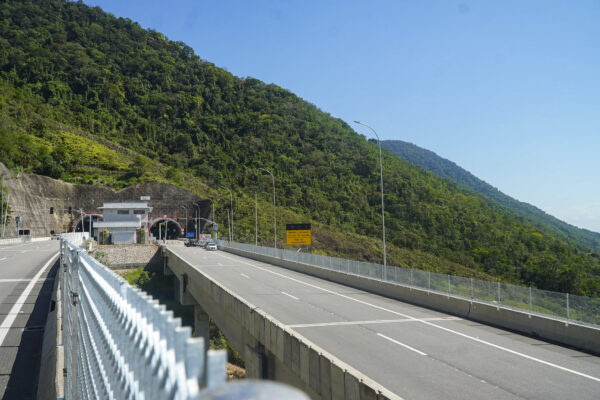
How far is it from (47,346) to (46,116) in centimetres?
14773

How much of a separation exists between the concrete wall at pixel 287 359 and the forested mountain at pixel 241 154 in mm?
70086

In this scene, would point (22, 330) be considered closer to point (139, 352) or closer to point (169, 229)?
point (139, 352)

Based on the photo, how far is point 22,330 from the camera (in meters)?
11.6

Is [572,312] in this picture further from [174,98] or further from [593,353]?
[174,98]

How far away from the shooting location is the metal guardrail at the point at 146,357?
3.53 ft

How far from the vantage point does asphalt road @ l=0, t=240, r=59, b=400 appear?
8.10 m

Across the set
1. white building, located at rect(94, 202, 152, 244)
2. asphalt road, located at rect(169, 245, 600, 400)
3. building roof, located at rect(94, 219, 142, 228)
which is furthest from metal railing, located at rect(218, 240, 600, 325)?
white building, located at rect(94, 202, 152, 244)

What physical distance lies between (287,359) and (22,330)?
21.6 ft

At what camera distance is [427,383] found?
33.8ft

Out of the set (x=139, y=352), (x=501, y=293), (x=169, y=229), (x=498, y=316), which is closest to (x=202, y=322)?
(x=498, y=316)

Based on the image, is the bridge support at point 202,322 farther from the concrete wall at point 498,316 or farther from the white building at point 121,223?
the white building at point 121,223

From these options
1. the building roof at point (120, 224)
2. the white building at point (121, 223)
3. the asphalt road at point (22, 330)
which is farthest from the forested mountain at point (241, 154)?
the asphalt road at point (22, 330)

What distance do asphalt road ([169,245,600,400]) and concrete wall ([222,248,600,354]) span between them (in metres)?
0.51

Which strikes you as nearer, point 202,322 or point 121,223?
point 202,322
